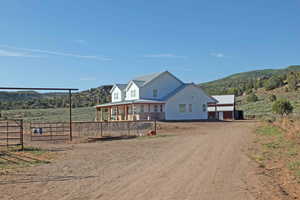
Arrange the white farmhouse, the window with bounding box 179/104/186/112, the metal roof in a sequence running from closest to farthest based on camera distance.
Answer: the white farmhouse
the window with bounding box 179/104/186/112
the metal roof

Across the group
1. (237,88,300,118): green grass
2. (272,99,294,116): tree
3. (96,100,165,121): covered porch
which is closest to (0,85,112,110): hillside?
(237,88,300,118): green grass

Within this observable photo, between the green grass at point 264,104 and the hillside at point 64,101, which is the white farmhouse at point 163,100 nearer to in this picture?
the green grass at point 264,104

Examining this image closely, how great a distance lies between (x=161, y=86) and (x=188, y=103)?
4.40 m

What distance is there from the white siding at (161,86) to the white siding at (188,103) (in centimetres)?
276

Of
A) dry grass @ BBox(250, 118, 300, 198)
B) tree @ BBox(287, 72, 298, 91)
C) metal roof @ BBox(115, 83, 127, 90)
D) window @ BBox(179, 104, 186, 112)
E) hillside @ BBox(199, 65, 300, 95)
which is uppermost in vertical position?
Answer: hillside @ BBox(199, 65, 300, 95)

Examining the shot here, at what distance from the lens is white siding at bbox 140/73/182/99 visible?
153 feet

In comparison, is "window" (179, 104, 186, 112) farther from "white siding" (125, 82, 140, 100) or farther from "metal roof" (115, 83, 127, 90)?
"metal roof" (115, 83, 127, 90)

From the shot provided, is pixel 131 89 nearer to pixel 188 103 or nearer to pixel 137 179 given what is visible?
pixel 188 103

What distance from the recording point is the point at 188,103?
46906mm

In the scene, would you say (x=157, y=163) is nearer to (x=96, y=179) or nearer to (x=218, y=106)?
(x=96, y=179)

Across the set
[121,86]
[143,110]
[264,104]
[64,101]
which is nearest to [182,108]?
[143,110]

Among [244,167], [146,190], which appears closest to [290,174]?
[244,167]

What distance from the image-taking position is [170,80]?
48.9m

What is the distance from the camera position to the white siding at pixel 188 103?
4548 centimetres
